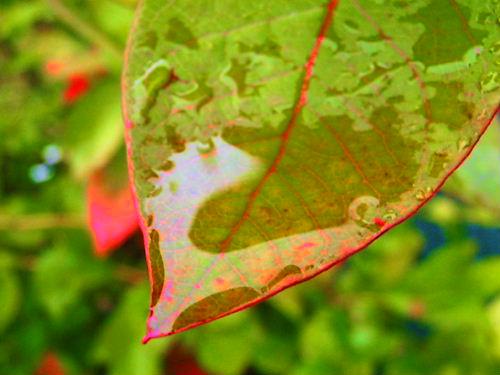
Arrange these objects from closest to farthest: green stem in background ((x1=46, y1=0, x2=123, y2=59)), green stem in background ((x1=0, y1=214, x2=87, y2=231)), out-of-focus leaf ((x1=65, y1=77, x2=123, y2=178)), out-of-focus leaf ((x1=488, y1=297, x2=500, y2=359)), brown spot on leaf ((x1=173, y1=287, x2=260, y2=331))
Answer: brown spot on leaf ((x1=173, y1=287, x2=260, y2=331))
green stem in background ((x1=46, y1=0, x2=123, y2=59))
out-of-focus leaf ((x1=65, y1=77, x2=123, y2=178))
out-of-focus leaf ((x1=488, y1=297, x2=500, y2=359))
green stem in background ((x1=0, y1=214, x2=87, y2=231))

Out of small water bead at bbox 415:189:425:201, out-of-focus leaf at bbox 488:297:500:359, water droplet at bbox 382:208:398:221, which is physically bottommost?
out-of-focus leaf at bbox 488:297:500:359

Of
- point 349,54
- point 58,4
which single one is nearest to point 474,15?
point 349,54

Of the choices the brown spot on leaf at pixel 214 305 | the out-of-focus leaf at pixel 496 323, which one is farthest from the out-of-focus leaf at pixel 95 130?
the brown spot on leaf at pixel 214 305

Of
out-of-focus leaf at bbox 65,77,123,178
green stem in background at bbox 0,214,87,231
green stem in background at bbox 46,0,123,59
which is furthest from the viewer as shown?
green stem in background at bbox 0,214,87,231

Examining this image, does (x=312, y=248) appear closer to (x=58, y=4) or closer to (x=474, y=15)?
(x=474, y=15)

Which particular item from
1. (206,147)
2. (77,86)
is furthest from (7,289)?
(206,147)

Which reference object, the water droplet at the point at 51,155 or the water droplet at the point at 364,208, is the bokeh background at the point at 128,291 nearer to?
the water droplet at the point at 51,155

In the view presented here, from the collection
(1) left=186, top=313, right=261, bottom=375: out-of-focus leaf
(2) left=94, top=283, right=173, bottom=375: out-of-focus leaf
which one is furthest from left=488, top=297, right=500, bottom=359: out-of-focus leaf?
(2) left=94, top=283, right=173, bottom=375: out-of-focus leaf

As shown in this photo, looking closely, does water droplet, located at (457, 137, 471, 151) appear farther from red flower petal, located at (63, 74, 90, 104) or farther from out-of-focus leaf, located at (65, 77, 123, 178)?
red flower petal, located at (63, 74, 90, 104)
